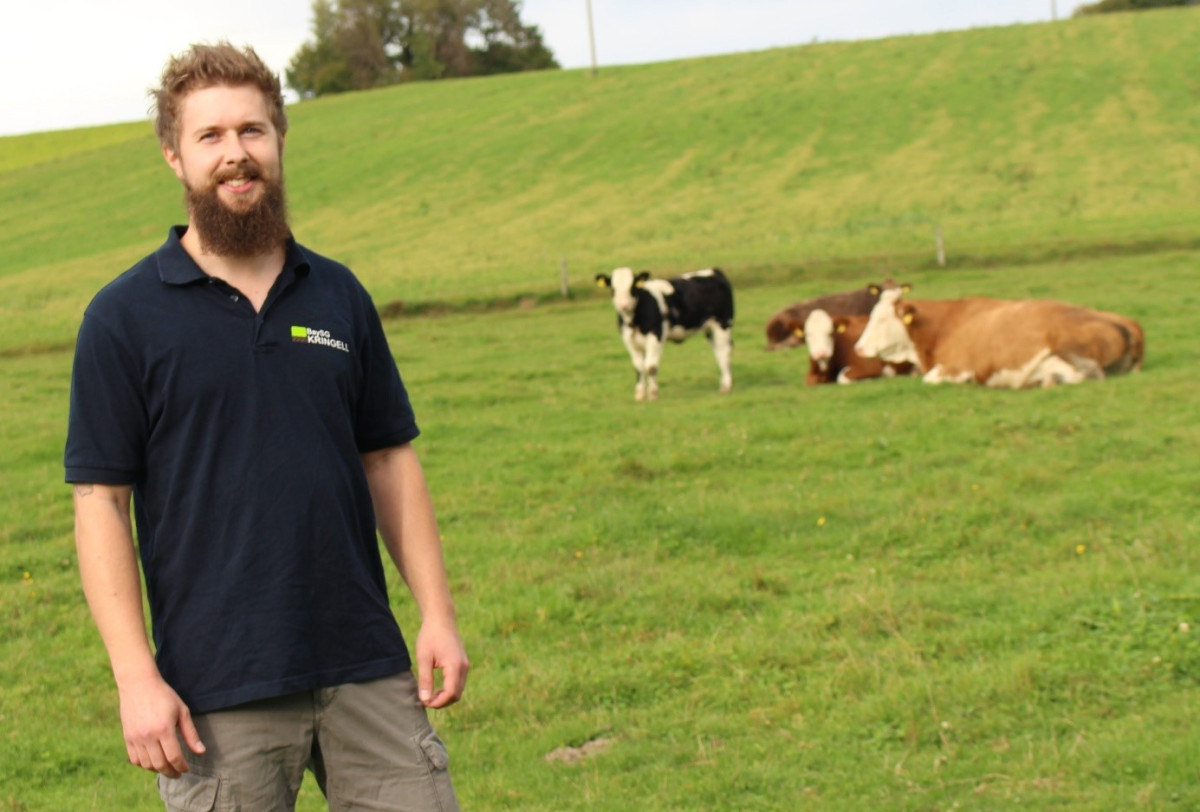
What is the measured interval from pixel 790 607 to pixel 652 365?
832 centimetres

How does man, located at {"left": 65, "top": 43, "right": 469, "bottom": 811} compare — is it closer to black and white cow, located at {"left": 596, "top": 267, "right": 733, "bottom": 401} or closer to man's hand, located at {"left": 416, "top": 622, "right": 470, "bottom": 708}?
man's hand, located at {"left": 416, "top": 622, "right": 470, "bottom": 708}

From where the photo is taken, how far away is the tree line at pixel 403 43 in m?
85.6

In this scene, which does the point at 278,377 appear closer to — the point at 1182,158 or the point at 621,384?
the point at 621,384

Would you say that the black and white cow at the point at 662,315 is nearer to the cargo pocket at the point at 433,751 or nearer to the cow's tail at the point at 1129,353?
the cow's tail at the point at 1129,353

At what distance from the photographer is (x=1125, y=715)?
18.5ft

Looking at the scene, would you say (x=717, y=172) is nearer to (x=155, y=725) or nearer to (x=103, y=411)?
(x=103, y=411)

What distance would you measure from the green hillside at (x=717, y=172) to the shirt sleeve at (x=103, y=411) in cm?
2300

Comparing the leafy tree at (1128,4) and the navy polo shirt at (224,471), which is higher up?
the leafy tree at (1128,4)

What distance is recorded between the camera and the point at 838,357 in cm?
1700

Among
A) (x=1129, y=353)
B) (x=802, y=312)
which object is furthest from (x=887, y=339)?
(x=802, y=312)

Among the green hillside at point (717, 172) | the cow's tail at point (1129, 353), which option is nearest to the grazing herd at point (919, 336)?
the cow's tail at point (1129, 353)

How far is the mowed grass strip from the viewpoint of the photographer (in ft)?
18.1

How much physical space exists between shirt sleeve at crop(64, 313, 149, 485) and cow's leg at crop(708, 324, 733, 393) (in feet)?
43.0

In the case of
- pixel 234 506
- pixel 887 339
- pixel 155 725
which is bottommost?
pixel 887 339
